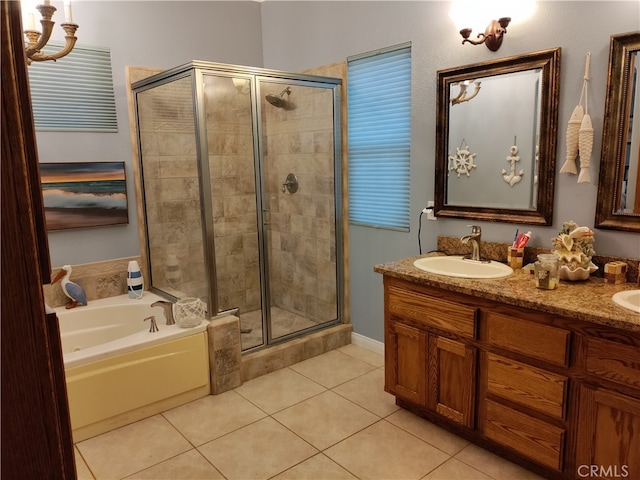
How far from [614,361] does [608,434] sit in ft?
1.00

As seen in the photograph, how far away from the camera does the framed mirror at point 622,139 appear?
2055 millimetres

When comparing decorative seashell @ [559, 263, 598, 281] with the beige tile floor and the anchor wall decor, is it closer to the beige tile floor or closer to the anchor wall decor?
the anchor wall decor

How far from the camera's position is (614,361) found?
5.83 feet

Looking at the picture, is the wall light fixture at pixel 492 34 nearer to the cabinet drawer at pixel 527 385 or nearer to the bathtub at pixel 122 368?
the cabinet drawer at pixel 527 385

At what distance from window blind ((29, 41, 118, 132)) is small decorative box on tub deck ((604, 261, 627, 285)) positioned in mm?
3061

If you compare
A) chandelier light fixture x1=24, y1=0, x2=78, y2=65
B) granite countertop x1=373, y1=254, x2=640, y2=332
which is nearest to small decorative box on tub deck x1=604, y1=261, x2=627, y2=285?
granite countertop x1=373, y1=254, x2=640, y2=332

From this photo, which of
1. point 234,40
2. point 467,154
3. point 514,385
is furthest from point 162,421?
point 234,40

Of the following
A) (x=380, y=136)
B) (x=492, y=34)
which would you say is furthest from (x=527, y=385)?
(x=380, y=136)

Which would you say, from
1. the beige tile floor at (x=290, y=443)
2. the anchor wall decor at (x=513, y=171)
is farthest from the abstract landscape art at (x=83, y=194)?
the anchor wall decor at (x=513, y=171)

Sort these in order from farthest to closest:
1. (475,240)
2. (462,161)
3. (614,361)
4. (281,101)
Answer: (281,101) < (462,161) < (475,240) < (614,361)

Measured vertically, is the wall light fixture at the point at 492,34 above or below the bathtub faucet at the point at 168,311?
above

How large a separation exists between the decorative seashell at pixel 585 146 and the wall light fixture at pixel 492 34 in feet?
2.06

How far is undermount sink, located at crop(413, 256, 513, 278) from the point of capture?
2.45 metres

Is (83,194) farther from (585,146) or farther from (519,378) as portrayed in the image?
(585,146)
